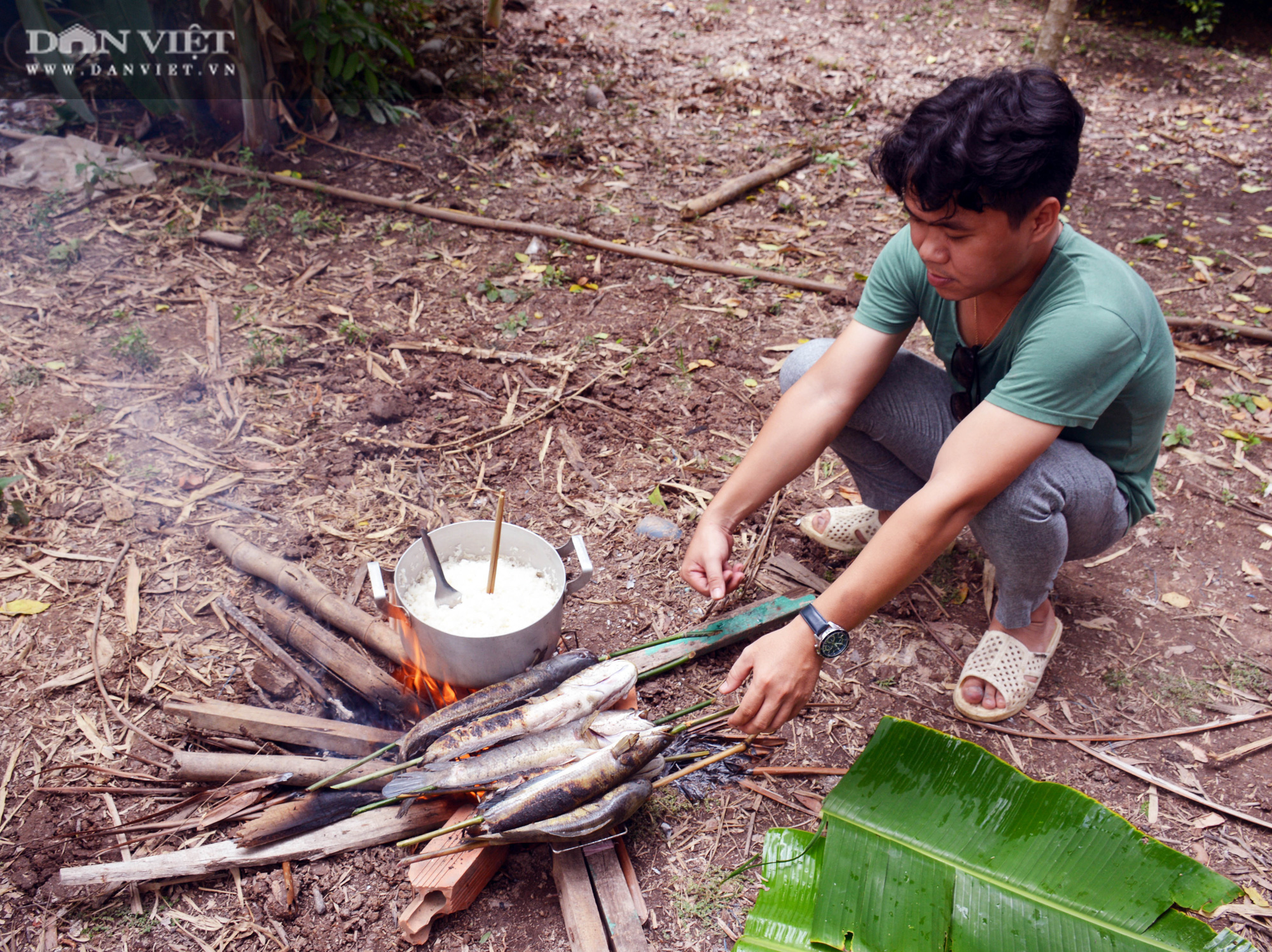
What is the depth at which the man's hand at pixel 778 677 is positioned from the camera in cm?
186

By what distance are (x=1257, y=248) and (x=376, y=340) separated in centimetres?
594

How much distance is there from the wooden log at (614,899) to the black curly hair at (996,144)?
1897 millimetres

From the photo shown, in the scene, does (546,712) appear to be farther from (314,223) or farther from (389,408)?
(314,223)

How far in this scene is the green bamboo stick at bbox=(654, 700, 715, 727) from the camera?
2215 millimetres

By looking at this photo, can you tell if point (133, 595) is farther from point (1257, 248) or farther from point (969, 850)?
point (1257, 248)

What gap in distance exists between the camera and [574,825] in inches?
72.4

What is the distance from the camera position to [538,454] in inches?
139

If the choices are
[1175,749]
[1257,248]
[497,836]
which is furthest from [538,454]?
[1257,248]

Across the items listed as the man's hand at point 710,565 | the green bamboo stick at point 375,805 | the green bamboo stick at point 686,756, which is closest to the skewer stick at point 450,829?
the green bamboo stick at point 375,805

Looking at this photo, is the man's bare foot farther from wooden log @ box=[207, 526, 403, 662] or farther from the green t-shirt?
wooden log @ box=[207, 526, 403, 662]

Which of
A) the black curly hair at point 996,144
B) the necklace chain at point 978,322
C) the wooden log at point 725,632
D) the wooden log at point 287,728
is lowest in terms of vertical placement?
the wooden log at point 287,728

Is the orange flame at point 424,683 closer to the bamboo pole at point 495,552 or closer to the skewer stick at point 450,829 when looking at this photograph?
the bamboo pole at point 495,552

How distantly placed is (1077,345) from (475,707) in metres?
1.86

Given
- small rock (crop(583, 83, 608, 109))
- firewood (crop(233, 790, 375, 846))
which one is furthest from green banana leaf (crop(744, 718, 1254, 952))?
small rock (crop(583, 83, 608, 109))
